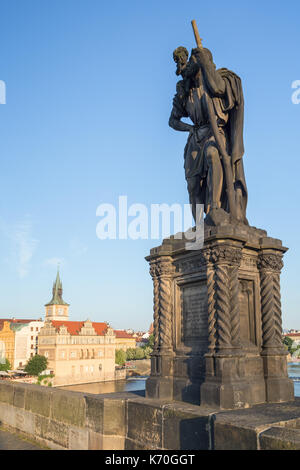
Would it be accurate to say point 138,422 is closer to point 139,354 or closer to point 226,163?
point 226,163

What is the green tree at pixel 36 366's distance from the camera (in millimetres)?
76438

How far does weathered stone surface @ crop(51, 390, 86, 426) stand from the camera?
7562 mm

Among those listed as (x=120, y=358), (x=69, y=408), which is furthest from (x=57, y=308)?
(x=69, y=408)

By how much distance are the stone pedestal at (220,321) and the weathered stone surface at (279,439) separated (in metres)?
2.07

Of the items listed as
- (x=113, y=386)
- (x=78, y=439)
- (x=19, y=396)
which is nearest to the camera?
(x=78, y=439)

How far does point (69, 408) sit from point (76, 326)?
8935cm

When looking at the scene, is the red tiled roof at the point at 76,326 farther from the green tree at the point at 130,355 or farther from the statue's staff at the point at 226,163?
the statue's staff at the point at 226,163

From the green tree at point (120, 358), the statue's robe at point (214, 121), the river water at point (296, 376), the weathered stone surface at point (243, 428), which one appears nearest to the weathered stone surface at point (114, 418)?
the weathered stone surface at point (243, 428)

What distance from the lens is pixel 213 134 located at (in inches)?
326

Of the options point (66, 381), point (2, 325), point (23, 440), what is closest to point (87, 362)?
point (66, 381)

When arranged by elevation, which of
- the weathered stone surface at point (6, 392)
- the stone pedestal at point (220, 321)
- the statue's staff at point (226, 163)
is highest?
the statue's staff at point (226, 163)

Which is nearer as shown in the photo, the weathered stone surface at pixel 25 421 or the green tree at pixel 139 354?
the weathered stone surface at pixel 25 421

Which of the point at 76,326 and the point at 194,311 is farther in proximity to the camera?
the point at 76,326
